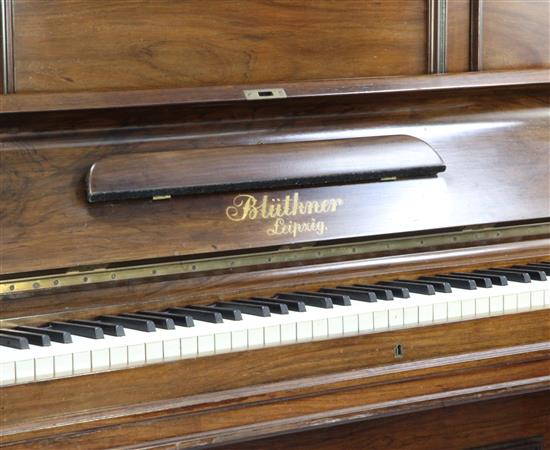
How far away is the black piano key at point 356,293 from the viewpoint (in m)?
2.65

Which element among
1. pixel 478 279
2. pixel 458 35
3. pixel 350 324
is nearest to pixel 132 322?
pixel 350 324

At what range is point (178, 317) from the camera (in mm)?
2484

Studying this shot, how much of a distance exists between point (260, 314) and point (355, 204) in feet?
1.92

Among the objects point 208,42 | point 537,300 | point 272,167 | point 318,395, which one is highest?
point 208,42

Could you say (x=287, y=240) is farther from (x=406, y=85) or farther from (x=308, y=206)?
(x=406, y=85)

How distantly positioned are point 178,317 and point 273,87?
2.22 ft

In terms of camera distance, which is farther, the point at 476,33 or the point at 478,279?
the point at 476,33

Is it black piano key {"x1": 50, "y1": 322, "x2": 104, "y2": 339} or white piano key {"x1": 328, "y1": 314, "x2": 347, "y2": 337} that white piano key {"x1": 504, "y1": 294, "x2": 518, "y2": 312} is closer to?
white piano key {"x1": 328, "y1": 314, "x2": 347, "y2": 337}

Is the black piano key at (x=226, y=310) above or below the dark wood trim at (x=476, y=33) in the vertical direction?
below

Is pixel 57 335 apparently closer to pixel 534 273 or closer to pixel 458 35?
pixel 534 273

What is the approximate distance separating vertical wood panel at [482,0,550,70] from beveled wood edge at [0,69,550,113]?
108 millimetres

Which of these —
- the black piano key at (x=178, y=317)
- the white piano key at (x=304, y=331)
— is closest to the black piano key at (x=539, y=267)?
the white piano key at (x=304, y=331)

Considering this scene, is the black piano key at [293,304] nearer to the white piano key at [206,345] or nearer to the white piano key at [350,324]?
the white piano key at [350,324]

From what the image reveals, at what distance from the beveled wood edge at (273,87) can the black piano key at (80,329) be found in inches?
19.6
